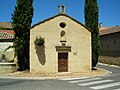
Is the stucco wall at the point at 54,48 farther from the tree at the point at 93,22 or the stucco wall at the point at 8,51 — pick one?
the stucco wall at the point at 8,51

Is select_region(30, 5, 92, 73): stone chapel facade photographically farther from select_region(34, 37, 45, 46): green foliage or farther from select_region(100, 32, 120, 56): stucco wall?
select_region(100, 32, 120, 56): stucco wall

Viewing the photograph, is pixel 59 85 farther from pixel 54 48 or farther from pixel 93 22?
pixel 93 22

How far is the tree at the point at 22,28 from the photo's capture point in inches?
866

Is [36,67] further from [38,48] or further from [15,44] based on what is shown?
[15,44]

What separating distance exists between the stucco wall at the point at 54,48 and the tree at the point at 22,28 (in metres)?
1.20

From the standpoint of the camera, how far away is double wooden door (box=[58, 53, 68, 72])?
2195cm

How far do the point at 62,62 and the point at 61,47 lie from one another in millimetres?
1537

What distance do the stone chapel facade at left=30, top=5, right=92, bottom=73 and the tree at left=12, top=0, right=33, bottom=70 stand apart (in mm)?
1195

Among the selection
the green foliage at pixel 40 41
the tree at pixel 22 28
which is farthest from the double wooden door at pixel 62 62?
the tree at pixel 22 28

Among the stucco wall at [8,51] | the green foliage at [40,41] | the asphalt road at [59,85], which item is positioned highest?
the green foliage at [40,41]

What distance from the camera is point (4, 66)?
21141 mm

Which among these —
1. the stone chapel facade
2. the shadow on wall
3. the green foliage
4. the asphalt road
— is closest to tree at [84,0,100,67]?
→ the stone chapel facade

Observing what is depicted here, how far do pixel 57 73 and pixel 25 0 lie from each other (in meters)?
7.94

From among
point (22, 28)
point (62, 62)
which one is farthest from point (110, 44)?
point (22, 28)
